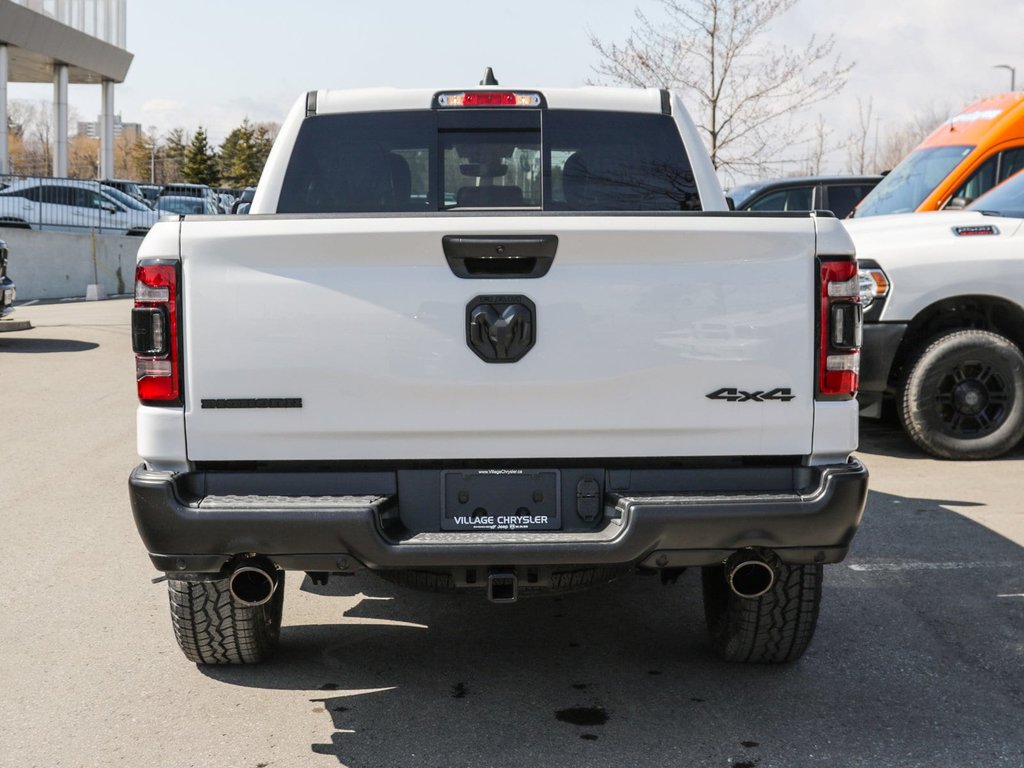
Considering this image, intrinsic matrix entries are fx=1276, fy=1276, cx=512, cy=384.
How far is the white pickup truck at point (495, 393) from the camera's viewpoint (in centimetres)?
379

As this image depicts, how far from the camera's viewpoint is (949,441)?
8930mm

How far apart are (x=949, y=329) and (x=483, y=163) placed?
4.91 meters

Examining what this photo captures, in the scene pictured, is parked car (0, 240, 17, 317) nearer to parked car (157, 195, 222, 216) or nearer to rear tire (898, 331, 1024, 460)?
rear tire (898, 331, 1024, 460)

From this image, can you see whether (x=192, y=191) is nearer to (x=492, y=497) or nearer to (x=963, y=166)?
(x=963, y=166)

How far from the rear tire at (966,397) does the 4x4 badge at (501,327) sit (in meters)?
5.68

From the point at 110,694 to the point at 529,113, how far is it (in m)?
2.85

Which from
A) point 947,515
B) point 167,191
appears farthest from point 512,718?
point 167,191

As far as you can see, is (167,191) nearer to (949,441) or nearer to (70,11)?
(70,11)

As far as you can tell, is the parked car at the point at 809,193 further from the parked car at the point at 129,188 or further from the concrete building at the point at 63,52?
the concrete building at the point at 63,52

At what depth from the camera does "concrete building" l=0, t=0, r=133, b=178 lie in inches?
1752

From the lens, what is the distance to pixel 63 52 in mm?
48781

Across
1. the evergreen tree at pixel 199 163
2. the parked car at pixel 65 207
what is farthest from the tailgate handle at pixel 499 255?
the evergreen tree at pixel 199 163

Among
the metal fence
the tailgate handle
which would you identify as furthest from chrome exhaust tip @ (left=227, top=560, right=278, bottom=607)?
the metal fence

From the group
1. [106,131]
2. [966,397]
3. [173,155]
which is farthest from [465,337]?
[173,155]
